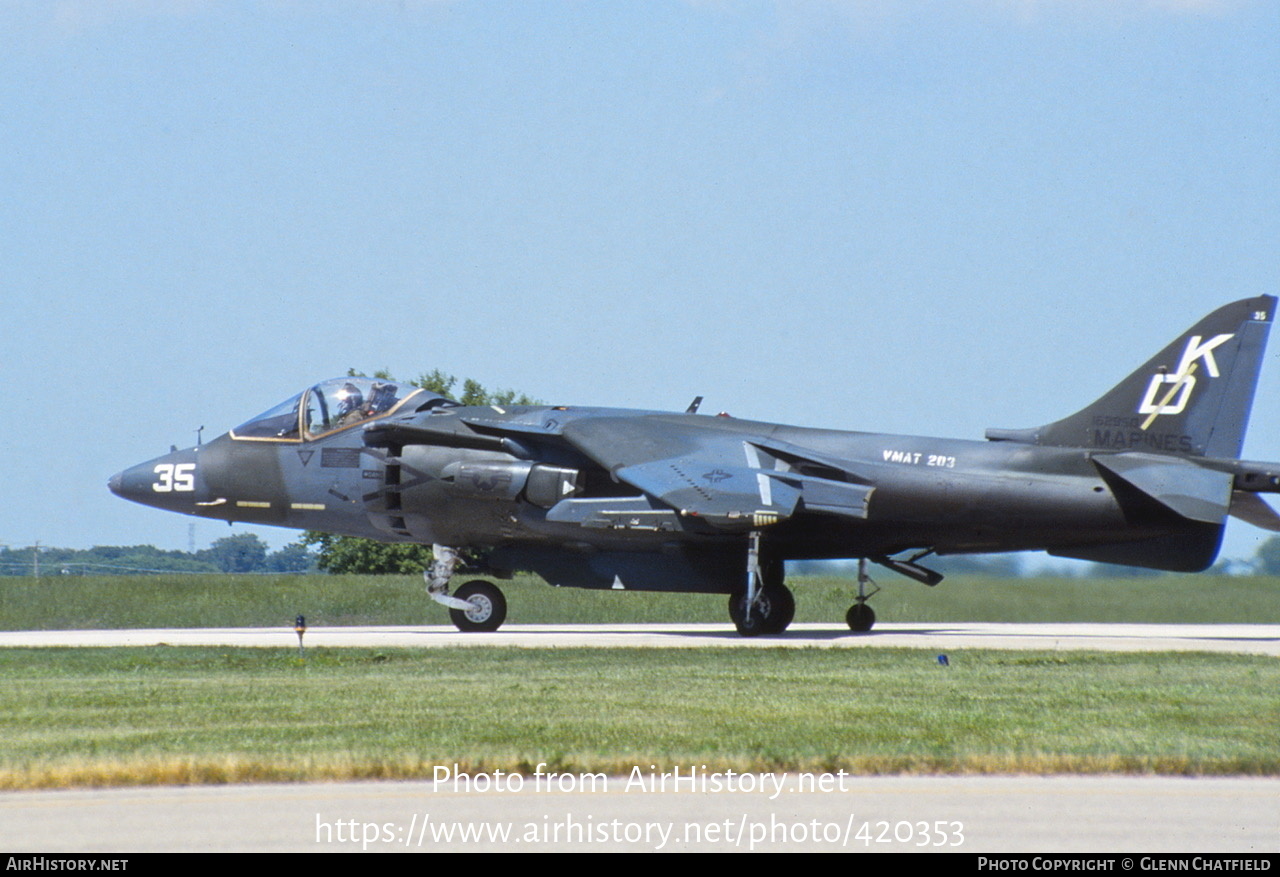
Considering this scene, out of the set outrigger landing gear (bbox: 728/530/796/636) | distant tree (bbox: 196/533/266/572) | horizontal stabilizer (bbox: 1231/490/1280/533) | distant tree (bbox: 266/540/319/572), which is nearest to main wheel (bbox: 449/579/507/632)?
outrigger landing gear (bbox: 728/530/796/636)

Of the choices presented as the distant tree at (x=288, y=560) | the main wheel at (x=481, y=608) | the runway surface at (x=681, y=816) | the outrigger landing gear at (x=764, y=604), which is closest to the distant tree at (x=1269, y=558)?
the outrigger landing gear at (x=764, y=604)

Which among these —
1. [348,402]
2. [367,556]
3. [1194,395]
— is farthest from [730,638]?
[367,556]

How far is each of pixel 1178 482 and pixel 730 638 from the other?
661 centimetres

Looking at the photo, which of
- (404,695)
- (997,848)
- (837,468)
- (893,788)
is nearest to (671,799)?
(893,788)

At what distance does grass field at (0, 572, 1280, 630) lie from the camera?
26125mm

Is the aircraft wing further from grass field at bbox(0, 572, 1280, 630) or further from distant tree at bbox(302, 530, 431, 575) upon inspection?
distant tree at bbox(302, 530, 431, 575)

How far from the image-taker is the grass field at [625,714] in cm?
945

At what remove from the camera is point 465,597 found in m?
24.6

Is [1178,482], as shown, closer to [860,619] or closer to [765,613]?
[860,619]

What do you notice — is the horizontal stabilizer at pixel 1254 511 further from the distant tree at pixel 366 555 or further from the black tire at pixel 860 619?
the distant tree at pixel 366 555

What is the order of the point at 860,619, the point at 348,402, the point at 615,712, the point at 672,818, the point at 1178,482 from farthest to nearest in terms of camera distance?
the point at 348,402 → the point at 860,619 → the point at 1178,482 → the point at 615,712 → the point at 672,818

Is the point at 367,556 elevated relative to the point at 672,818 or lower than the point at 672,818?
lower

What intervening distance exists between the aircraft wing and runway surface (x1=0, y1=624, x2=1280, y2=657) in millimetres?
1790
